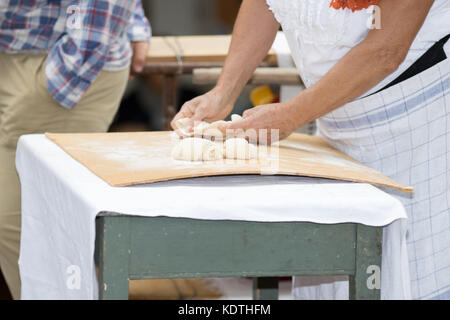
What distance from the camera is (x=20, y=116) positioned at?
255 cm

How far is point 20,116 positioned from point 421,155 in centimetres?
135

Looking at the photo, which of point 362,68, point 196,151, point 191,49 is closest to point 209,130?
point 196,151

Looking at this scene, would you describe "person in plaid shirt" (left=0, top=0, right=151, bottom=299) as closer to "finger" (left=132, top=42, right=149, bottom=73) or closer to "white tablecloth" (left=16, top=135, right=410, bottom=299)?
"finger" (left=132, top=42, right=149, bottom=73)

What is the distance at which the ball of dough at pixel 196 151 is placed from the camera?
1.62 meters

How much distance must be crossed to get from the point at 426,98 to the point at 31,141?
37.1 inches

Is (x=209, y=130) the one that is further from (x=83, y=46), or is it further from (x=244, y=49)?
(x=83, y=46)

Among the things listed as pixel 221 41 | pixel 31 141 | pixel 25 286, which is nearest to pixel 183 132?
pixel 31 141

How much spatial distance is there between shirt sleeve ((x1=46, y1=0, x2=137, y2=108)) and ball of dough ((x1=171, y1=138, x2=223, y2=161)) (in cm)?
89

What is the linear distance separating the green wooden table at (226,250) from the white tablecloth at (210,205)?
0.08 ft

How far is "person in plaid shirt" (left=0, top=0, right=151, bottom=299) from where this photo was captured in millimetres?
2406

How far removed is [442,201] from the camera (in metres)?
1.74

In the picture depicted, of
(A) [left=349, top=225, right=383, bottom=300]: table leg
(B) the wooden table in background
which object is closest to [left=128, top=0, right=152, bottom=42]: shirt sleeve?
(B) the wooden table in background

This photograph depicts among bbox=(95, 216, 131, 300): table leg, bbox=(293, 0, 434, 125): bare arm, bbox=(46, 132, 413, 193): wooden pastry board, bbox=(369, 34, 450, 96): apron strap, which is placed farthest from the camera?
bbox=(369, 34, 450, 96): apron strap

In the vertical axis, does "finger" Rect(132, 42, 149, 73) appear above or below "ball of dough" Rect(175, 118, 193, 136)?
above
